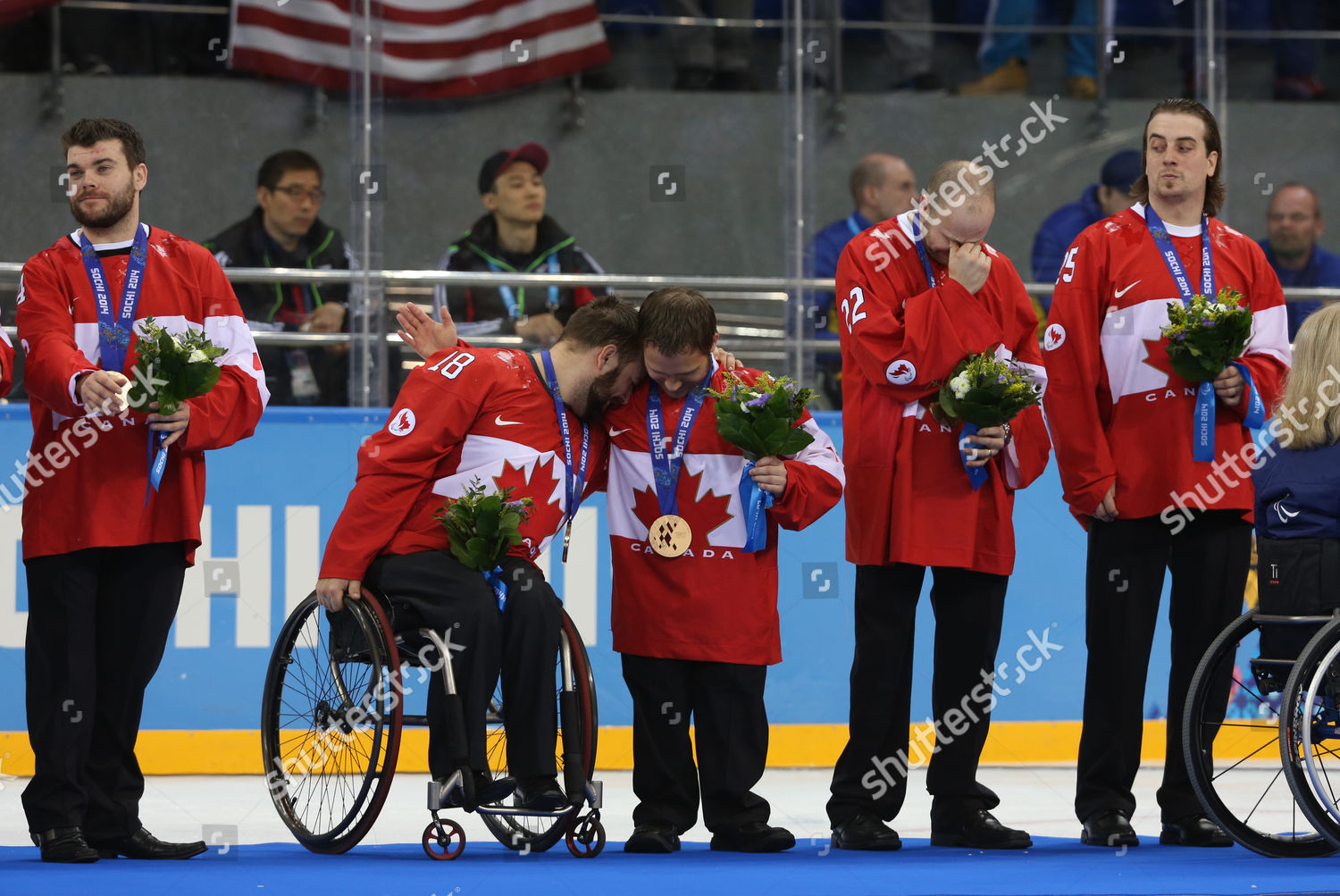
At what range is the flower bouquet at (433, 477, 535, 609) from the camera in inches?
151

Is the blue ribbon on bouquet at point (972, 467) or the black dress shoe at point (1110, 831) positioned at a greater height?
the blue ribbon on bouquet at point (972, 467)

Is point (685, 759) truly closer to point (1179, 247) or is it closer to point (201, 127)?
point (1179, 247)

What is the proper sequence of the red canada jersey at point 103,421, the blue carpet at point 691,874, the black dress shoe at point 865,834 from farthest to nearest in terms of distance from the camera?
the black dress shoe at point 865,834 → the red canada jersey at point 103,421 → the blue carpet at point 691,874

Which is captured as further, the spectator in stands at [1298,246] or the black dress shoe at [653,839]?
the spectator in stands at [1298,246]

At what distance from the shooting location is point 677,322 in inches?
160

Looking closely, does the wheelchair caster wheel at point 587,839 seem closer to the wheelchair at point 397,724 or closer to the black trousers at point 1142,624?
the wheelchair at point 397,724

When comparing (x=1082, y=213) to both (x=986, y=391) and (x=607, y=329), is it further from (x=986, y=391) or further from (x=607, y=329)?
(x=607, y=329)

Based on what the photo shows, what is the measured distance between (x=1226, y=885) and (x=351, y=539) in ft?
6.61

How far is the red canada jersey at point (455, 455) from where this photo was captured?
395cm

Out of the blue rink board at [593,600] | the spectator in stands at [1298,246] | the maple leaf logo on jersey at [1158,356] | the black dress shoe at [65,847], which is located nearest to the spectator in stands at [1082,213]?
the spectator in stands at [1298,246]

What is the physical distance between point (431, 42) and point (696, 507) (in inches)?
148

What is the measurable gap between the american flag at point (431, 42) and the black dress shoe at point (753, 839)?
391 centimetres

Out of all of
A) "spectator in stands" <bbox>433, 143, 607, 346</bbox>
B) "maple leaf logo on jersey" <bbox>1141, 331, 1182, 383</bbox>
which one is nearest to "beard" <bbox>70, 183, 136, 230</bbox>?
"maple leaf logo on jersey" <bbox>1141, 331, 1182, 383</bbox>

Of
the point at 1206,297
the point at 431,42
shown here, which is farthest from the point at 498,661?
the point at 431,42
